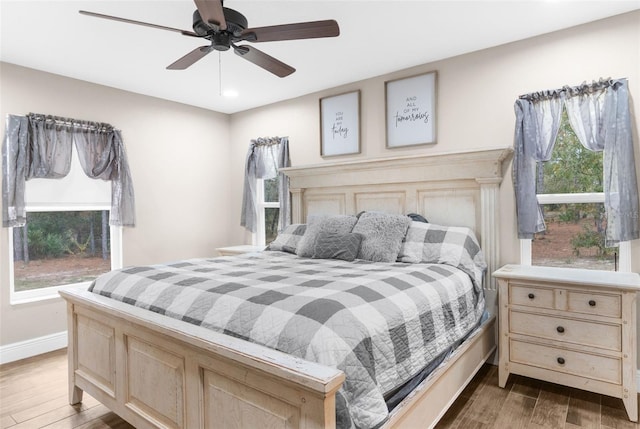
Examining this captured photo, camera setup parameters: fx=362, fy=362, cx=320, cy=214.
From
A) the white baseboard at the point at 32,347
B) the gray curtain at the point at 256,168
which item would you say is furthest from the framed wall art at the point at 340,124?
the white baseboard at the point at 32,347

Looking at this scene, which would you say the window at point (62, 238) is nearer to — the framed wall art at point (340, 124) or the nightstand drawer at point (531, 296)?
the framed wall art at point (340, 124)

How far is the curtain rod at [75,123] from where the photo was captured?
3270 mm

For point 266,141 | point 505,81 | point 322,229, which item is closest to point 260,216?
point 266,141

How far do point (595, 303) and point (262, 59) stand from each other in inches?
97.7

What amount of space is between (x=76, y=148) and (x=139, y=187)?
0.72m

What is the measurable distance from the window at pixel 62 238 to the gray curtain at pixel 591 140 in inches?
155

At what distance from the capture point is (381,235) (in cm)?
277

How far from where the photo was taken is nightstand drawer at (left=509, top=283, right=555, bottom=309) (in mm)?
2281

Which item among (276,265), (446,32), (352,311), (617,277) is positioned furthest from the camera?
(446,32)

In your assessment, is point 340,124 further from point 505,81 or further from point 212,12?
point 212,12

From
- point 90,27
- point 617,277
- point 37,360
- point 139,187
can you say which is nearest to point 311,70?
point 90,27

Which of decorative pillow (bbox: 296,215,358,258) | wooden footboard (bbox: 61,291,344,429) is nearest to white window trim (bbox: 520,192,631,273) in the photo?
decorative pillow (bbox: 296,215,358,258)

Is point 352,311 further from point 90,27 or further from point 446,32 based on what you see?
point 90,27

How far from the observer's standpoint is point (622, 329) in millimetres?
2066
